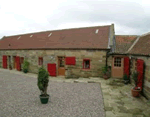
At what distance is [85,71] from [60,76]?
131 inches

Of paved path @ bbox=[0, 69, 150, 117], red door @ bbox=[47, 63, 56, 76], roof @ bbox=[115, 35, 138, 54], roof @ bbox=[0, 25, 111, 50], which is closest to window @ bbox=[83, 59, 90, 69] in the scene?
roof @ bbox=[0, 25, 111, 50]

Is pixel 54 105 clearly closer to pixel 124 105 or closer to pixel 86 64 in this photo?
pixel 124 105

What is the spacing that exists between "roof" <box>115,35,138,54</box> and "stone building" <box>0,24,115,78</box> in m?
0.64

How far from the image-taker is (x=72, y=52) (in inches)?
559

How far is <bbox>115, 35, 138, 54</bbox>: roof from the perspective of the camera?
13.0m

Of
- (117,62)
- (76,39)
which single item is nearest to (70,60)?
(76,39)

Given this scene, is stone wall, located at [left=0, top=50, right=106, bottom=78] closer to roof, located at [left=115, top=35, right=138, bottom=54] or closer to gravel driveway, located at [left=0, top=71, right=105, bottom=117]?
roof, located at [left=115, top=35, right=138, bottom=54]

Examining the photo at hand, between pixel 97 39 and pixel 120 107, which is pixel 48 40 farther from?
pixel 120 107

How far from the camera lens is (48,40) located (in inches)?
700

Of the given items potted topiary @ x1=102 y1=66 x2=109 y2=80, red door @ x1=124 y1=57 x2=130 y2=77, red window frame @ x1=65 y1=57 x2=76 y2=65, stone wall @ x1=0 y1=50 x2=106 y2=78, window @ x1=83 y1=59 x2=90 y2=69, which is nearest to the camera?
red door @ x1=124 y1=57 x2=130 y2=77

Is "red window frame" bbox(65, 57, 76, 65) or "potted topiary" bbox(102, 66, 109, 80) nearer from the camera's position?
"potted topiary" bbox(102, 66, 109, 80)

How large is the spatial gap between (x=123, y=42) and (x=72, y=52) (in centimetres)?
585

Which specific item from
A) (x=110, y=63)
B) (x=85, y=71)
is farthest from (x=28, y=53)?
(x=110, y=63)

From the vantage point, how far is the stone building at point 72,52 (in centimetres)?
1334
